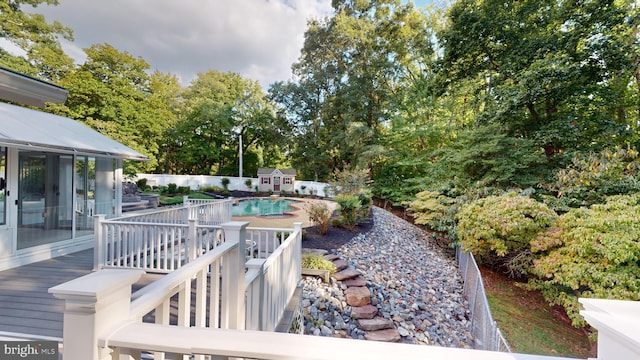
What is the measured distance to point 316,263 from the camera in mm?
5406

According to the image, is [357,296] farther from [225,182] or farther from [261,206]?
[225,182]

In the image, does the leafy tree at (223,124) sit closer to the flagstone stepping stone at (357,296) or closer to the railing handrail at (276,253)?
the flagstone stepping stone at (357,296)

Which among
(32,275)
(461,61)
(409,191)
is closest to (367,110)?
(409,191)

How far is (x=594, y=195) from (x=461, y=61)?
20.9ft

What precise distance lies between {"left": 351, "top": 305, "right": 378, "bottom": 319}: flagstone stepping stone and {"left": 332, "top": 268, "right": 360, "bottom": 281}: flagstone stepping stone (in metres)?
0.72

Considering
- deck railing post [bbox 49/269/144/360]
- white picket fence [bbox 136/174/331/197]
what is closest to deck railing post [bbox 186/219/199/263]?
deck railing post [bbox 49/269/144/360]

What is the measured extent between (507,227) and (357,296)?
3783 mm

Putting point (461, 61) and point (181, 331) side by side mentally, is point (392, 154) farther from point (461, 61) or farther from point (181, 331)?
point (181, 331)

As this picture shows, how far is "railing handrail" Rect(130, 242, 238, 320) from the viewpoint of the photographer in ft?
3.02

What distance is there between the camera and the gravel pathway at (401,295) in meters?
4.49

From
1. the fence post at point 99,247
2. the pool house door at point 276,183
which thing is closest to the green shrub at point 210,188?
the pool house door at point 276,183

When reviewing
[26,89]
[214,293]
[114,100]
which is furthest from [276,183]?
[214,293]

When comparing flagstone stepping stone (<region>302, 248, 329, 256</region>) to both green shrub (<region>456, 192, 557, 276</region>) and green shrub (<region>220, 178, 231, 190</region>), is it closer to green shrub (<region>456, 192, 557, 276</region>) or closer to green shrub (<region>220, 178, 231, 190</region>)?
green shrub (<region>456, 192, 557, 276</region>)

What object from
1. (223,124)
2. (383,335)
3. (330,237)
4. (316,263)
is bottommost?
(383,335)
